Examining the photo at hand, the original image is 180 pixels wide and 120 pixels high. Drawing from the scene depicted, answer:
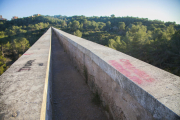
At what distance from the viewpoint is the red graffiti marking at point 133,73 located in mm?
1247

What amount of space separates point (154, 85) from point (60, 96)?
2.09 meters

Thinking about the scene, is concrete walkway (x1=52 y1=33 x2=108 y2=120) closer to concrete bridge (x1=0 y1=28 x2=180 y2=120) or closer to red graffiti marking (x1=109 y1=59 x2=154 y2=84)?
concrete bridge (x1=0 y1=28 x2=180 y2=120)

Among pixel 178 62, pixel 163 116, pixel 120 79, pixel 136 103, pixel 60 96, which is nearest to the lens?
pixel 163 116

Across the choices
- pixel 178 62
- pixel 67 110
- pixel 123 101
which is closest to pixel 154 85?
pixel 123 101

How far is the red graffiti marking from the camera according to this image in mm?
1247

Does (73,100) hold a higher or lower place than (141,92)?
lower

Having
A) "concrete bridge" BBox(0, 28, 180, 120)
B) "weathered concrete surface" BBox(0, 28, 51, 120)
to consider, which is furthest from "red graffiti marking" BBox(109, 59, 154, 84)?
"weathered concrete surface" BBox(0, 28, 51, 120)

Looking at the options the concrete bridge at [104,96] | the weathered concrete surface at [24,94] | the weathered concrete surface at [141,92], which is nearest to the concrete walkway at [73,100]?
the concrete bridge at [104,96]

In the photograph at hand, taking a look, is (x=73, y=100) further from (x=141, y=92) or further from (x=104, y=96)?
(x=141, y=92)

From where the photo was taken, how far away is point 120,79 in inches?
55.3

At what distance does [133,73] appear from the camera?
4.56 ft

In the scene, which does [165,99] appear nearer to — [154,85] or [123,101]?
[154,85]

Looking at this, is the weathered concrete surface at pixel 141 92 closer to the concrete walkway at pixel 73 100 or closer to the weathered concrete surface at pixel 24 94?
the concrete walkway at pixel 73 100

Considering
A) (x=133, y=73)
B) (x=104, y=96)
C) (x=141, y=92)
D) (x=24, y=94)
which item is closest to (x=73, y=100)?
(x=104, y=96)
